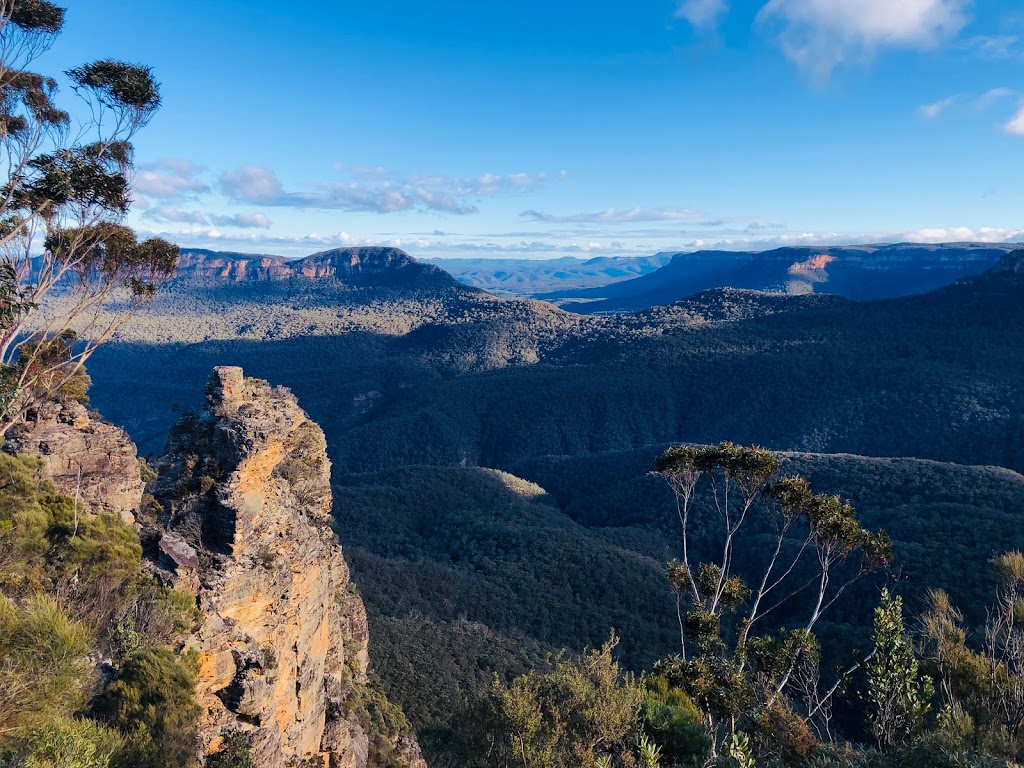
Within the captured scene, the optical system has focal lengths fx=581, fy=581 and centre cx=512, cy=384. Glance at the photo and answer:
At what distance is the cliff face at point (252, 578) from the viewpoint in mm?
14039

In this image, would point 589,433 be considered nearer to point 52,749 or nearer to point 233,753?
point 233,753

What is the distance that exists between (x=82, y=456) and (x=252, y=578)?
241 inches

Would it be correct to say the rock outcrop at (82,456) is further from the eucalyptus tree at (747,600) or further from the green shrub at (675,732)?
the eucalyptus tree at (747,600)

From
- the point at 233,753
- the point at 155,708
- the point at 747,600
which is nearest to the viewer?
the point at 155,708

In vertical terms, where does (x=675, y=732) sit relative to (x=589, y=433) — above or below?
above

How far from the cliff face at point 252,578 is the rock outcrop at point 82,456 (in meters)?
1.17

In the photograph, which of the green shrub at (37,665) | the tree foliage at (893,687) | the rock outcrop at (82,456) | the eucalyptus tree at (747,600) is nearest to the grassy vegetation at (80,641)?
the green shrub at (37,665)

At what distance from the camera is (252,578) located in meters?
15.6

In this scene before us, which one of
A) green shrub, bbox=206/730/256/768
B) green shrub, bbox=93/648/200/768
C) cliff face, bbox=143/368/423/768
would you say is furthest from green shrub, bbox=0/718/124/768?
cliff face, bbox=143/368/423/768

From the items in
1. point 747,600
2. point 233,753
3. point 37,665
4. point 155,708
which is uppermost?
point 37,665

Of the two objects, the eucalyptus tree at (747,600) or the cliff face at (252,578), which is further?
the eucalyptus tree at (747,600)

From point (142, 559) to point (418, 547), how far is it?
45.0m

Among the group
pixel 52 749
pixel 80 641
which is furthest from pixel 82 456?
pixel 52 749

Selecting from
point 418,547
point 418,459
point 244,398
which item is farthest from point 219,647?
point 418,459
